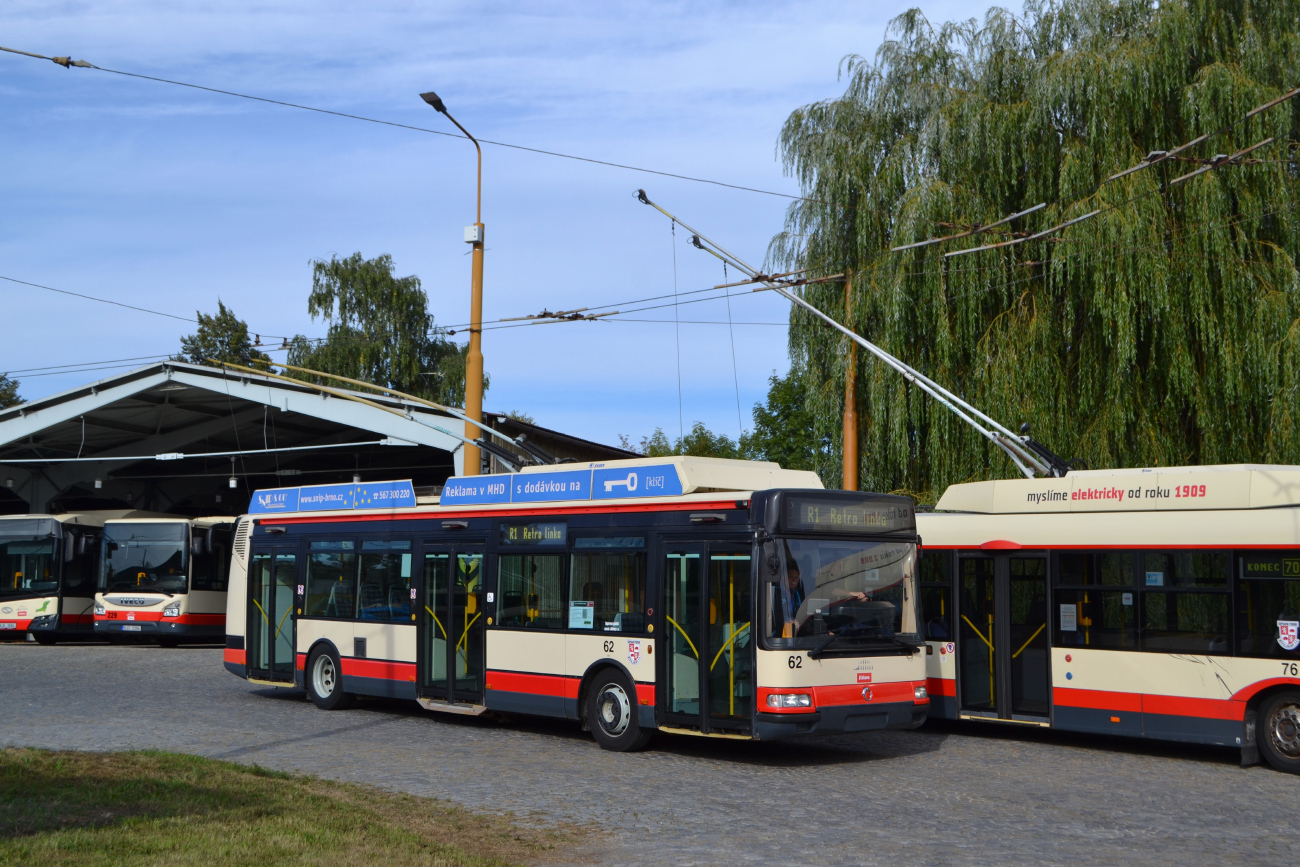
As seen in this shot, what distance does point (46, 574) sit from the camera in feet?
102

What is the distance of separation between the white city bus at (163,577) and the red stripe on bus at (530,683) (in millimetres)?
17243

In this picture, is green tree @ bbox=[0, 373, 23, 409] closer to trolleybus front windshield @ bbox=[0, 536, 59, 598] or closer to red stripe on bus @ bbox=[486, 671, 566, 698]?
trolleybus front windshield @ bbox=[0, 536, 59, 598]

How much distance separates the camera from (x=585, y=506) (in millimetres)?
13953

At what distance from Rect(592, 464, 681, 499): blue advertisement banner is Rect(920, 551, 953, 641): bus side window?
340 centimetres

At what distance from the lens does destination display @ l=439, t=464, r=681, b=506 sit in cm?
1330

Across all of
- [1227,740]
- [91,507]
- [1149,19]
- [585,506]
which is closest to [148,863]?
[585,506]

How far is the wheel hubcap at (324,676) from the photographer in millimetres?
16891

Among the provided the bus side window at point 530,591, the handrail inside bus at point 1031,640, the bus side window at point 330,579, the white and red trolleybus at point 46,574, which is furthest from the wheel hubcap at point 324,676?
the white and red trolleybus at point 46,574

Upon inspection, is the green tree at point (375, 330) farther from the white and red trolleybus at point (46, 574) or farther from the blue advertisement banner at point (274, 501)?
the blue advertisement banner at point (274, 501)

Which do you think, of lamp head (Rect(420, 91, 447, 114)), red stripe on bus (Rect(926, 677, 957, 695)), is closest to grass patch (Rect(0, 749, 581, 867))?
red stripe on bus (Rect(926, 677, 957, 695))

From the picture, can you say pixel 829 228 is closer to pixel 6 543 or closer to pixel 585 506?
pixel 585 506

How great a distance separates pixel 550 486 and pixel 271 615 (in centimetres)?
572

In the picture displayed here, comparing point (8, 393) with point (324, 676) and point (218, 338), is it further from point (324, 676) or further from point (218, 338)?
point (324, 676)

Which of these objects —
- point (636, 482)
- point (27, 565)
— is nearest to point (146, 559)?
point (27, 565)
